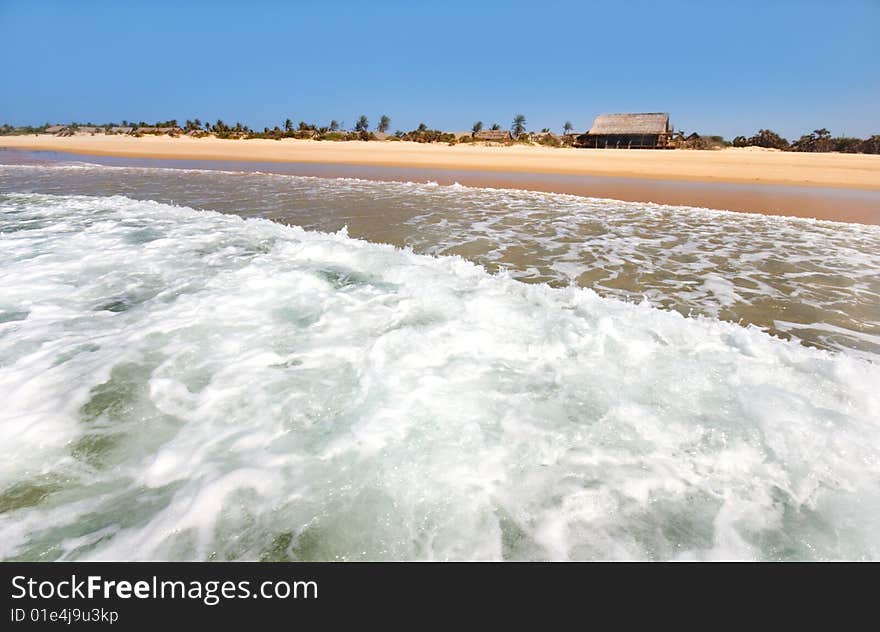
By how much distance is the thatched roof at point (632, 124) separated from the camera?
38812 millimetres

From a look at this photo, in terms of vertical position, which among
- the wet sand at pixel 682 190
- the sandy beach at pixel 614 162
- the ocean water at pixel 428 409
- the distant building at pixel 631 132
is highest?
the distant building at pixel 631 132

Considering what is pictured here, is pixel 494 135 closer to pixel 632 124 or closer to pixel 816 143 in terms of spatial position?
pixel 632 124

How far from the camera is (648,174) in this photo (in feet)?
61.5

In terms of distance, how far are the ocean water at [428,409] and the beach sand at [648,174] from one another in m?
8.30

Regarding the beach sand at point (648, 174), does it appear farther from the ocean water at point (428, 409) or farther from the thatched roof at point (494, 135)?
the thatched roof at point (494, 135)

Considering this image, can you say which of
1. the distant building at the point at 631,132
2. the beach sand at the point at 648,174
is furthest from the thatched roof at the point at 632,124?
the beach sand at the point at 648,174

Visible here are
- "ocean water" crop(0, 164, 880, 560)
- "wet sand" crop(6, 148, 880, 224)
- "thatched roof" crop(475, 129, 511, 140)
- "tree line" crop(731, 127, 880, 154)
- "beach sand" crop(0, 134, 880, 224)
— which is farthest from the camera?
"thatched roof" crop(475, 129, 511, 140)

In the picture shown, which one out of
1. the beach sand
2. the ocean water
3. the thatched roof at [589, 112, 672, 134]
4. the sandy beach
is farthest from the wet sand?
the thatched roof at [589, 112, 672, 134]

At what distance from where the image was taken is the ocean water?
6.07 ft

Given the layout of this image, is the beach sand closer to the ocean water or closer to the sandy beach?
the sandy beach

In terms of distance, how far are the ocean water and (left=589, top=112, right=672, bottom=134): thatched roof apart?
1574 inches

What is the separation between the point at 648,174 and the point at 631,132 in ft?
82.9

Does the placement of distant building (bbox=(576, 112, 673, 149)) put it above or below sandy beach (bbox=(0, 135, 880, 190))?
above

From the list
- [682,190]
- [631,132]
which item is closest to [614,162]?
[682,190]
